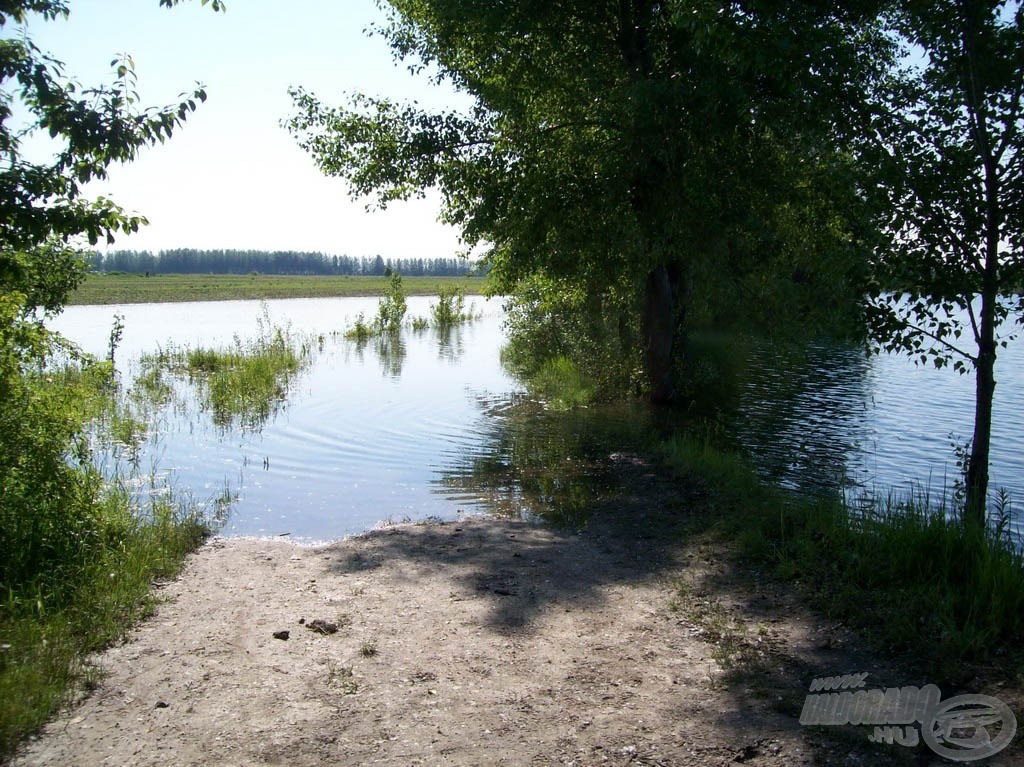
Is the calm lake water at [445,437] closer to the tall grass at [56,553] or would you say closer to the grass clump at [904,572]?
the tall grass at [56,553]

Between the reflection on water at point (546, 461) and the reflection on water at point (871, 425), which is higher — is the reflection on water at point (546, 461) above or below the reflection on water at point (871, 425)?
below

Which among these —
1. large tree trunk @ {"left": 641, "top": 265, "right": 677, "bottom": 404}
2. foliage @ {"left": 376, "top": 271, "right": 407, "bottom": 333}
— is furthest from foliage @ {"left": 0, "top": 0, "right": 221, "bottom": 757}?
foliage @ {"left": 376, "top": 271, "right": 407, "bottom": 333}

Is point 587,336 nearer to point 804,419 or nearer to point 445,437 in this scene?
point 804,419

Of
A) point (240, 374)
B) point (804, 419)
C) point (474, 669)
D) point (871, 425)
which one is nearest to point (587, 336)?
point (804, 419)

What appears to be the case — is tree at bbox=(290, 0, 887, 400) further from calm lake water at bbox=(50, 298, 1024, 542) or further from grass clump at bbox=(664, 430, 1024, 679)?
grass clump at bbox=(664, 430, 1024, 679)

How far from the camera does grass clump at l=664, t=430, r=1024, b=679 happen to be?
5.10 metres

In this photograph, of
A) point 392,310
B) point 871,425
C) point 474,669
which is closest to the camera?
point 474,669

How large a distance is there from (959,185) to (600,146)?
22.4ft

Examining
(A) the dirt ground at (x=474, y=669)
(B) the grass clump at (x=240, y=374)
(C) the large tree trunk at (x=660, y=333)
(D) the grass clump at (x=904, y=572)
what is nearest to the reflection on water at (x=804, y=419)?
(C) the large tree trunk at (x=660, y=333)

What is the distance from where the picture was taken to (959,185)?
7535 millimetres

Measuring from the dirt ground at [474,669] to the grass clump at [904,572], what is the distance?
1.03 feet

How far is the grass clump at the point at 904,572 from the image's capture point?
16.7ft
